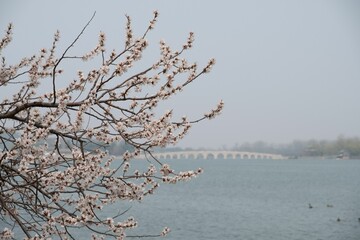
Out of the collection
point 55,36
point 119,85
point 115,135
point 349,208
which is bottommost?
point 349,208

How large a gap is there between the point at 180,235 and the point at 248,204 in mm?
21111

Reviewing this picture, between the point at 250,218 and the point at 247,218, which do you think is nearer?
the point at 247,218

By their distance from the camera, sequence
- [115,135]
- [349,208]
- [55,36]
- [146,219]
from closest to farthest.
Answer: [115,135]
[55,36]
[146,219]
[349,208]

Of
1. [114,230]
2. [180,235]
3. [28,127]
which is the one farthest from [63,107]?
[180,235]

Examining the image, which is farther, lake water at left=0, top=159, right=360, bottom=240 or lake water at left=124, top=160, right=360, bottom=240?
lake water at left=124, top=160, right=360, bottom=240

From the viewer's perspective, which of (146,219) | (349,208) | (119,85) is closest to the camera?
(119,85)

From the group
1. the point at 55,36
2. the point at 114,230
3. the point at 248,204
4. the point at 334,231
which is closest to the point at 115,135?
the point at 114,230

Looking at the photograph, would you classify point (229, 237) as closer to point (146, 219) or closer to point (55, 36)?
point (146, 219)

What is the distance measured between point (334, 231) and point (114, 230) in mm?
29164

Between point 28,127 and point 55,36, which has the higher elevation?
point 55,36

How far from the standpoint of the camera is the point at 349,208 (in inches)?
1791

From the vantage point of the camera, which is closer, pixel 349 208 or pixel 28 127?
pixel 28 127

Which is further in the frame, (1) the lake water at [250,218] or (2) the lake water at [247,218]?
(1) the lake water at [250,218]

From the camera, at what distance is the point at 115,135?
4.77 m
